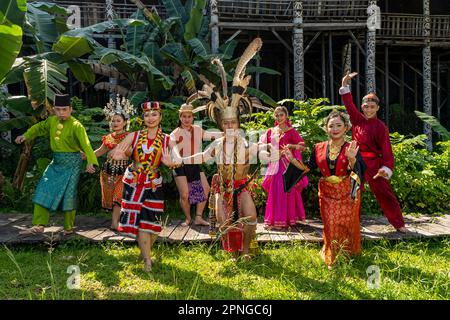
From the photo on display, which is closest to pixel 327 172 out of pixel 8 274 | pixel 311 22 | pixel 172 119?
pixel 8 274

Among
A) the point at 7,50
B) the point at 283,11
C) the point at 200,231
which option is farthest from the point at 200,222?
the point at 283,11

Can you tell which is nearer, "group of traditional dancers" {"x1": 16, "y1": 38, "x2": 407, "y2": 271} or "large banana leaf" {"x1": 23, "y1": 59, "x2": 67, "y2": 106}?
"group of traditional dancers" {"x1": 16, "y1": 38, "x2": 407, "y2": 271}

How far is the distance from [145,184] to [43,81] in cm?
272

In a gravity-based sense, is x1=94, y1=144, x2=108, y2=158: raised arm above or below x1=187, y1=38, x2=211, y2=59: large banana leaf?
below

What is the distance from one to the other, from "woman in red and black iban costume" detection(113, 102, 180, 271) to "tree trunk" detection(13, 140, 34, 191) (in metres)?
3.56

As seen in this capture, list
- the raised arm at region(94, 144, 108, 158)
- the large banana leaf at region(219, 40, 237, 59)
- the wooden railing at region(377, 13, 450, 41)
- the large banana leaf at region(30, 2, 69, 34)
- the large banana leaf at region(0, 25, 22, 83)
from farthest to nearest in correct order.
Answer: the wooden railing at region(377, 13, 450, 41)
the large banana leaf at region(219, 40, 237, 59)
the large banana leaf at region(30, 2, 69, 34)
the raised arm at region(94, 144, 108, 158)
the large banana leaf at region(0, 25, 22, 83)

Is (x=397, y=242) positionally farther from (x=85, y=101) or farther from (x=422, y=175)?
(x=85, y=101)

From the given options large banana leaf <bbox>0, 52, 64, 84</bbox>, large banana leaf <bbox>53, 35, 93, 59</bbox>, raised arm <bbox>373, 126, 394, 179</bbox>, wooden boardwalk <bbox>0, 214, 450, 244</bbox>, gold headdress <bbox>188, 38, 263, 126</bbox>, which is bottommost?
wooden boardwalk <bbox>0, 214, 450, 244</bbox>

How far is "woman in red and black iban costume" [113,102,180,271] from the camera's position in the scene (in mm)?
3869

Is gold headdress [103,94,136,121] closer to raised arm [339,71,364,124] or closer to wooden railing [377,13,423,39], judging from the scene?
raised arm [339,71,364,124]

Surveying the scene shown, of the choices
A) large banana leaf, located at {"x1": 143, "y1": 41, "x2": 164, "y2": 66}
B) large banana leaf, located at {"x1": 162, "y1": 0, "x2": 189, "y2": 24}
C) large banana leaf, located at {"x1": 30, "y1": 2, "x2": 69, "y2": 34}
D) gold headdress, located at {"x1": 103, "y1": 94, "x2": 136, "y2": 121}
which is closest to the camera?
gold headdress, located at {"x1": 103, "y1": 94, "x2": 136, "y2": 121}

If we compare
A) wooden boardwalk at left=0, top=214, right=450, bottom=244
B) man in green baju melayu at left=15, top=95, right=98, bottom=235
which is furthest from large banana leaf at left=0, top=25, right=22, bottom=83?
wooden boardwalk at left=0, top=214, right=450, bottom=244

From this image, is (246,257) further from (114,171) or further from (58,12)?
(58,12)

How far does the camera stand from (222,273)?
3824mm
